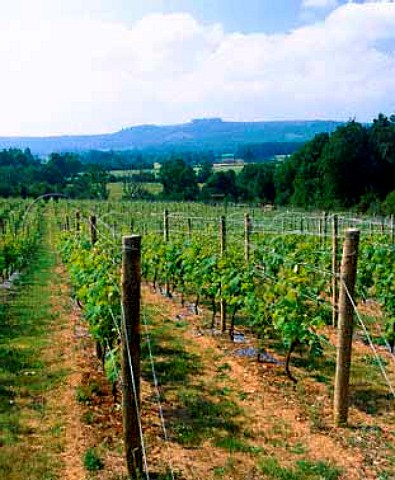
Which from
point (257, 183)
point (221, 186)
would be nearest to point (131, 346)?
point (257, 183)

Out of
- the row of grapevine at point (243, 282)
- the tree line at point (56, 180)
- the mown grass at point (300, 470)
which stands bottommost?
the mown grass at point (300, 470)

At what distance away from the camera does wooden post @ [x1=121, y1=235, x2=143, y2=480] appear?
4.84 m

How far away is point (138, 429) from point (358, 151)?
51199 millimetres

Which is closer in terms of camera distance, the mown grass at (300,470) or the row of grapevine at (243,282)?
the mown grass at (300,470)

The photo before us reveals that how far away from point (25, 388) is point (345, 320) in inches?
170

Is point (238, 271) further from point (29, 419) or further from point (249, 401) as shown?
point (29, 419)

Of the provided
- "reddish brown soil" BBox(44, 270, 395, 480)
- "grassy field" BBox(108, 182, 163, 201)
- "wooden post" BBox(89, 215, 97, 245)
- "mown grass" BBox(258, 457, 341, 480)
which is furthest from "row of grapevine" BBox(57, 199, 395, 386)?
"grassy field" BBox(108, 182, 163, 201)

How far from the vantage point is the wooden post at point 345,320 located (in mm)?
6125

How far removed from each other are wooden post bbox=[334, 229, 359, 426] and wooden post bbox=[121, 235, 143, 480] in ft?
8.12

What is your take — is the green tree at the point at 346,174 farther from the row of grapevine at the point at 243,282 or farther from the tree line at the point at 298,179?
the row of grapevine at the point at 243,282

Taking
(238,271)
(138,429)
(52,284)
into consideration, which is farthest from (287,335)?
(52,284)

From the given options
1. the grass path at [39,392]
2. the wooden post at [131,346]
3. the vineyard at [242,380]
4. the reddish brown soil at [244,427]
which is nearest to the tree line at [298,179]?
the vineyard at [242,380]

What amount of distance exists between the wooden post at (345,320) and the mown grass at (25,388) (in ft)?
10.4

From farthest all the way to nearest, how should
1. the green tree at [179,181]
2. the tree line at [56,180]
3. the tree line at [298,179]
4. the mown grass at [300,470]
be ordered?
the green tree at [179,181]
the tree line at [56,180]
the tree line at [298,179]
the mown grass at [300,470]
